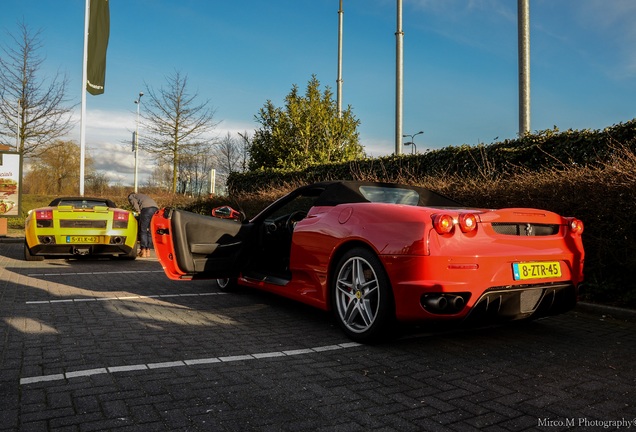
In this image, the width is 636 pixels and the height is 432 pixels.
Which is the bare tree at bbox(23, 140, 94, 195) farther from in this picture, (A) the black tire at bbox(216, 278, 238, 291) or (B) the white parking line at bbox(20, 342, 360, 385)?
(B) the white parking line at bbox(20, 342, 360, 385)

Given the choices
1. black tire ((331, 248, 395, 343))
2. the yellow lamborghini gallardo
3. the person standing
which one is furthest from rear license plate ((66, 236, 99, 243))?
black tire ((331, 248, 395, 343))

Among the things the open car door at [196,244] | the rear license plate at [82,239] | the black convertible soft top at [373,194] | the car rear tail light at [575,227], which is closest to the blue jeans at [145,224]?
the rear license plate at [82,239]

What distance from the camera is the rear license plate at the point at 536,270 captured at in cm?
350

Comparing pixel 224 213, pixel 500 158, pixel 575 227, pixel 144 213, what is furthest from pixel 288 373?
pixel 144 213

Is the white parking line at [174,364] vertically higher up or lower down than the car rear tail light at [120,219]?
lower down

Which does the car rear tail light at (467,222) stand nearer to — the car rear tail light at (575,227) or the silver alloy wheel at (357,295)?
the silver alloy wheel at (357,295)

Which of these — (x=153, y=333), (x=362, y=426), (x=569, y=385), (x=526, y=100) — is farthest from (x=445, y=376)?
(x=526, y=100)

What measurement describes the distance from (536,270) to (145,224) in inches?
357

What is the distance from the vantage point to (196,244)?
195 inches

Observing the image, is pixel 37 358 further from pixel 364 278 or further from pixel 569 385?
pixel 569 385

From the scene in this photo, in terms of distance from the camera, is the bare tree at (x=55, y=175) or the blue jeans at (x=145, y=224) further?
the bare tree at (x=55, y=175)

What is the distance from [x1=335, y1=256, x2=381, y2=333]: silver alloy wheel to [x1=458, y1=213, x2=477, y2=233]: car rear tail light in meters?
0.71

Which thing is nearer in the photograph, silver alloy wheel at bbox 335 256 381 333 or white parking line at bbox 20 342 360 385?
white parking line at bbox 20 342 360 385

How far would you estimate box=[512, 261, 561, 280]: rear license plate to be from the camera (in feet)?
11.5
